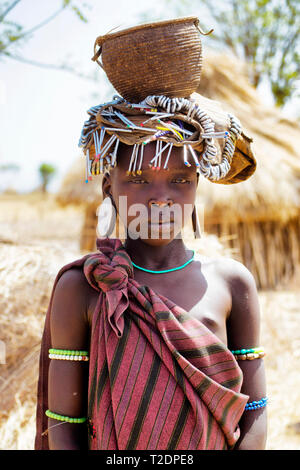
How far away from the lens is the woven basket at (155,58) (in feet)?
4.35

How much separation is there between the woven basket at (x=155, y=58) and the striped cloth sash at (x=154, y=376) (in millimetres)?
548

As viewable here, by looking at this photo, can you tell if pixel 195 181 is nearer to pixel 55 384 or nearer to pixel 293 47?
pixel 55 384

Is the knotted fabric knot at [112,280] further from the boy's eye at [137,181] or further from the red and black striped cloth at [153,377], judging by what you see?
the boy's eye at [137,181]

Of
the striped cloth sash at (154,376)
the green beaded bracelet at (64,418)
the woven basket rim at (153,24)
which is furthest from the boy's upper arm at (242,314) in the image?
the woven basket rim at (153,24)

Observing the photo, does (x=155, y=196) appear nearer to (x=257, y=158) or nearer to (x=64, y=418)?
(x=64, y=418)

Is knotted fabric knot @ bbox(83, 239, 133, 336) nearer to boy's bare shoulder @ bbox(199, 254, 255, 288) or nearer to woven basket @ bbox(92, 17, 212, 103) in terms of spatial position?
boy's bare shoulder @ bbox(199, 254, 255, 288)

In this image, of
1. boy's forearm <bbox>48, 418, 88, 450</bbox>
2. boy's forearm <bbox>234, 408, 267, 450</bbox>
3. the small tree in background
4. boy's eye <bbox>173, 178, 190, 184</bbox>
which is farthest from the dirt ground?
the small tree in background

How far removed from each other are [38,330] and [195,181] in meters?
1.84

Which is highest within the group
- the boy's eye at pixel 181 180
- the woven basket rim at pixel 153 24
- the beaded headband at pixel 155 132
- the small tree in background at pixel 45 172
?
the small tree in background at pixel 45 172

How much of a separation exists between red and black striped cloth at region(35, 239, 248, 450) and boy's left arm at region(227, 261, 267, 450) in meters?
0.08

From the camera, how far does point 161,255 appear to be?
148 centimetres

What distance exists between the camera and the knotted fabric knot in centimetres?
129

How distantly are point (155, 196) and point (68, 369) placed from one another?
57 centimetres

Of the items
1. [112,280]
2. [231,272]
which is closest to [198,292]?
[231,272]
